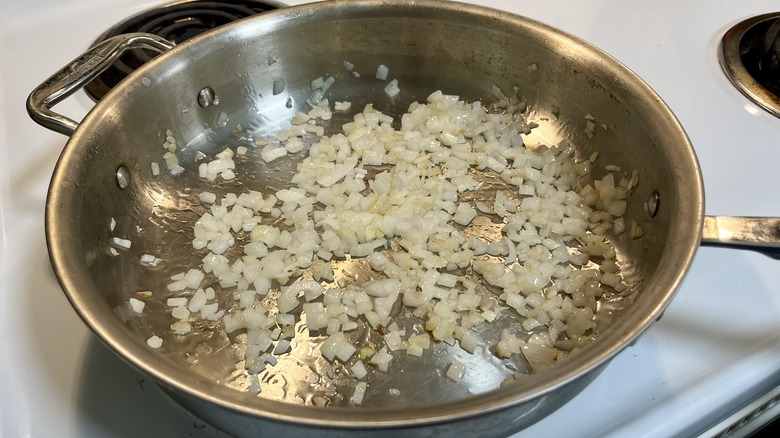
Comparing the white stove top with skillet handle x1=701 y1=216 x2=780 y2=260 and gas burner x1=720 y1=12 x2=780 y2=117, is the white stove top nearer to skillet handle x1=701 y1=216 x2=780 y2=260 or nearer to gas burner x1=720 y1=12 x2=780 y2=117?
gas burner x1=720 y1=12 x2=780 y2=117

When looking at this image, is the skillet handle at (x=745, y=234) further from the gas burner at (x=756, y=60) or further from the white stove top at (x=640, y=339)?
the gas burner at (x=756, y=60)

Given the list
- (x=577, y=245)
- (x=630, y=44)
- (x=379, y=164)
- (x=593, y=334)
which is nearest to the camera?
(x=593, y=334)

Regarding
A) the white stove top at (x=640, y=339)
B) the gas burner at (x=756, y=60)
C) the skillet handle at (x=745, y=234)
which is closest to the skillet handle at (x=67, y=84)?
the white stove top at (x=640, y=339)

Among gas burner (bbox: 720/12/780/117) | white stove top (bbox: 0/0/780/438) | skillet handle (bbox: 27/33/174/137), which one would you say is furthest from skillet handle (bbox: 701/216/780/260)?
skillet handle (bbox: 27/33/174/137)

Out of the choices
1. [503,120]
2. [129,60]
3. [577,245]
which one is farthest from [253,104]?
[577,245]

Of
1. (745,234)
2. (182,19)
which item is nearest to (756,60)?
(745,234)

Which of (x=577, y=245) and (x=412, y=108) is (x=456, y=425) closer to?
(x=577, y=245)
